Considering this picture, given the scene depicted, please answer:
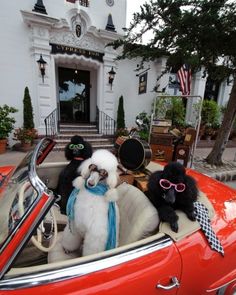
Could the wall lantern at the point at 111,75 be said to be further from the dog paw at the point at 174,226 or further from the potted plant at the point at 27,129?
the dog paw at the point at 174,226

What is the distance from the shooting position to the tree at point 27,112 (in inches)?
262

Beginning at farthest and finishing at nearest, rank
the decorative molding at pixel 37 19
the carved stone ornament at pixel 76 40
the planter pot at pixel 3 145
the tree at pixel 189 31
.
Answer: the carved stone ornament at pixel 76 40 → the planter pot at pixel 3 145 → the decorative molding at pixel 37 19 → the tree at pixel 189 31

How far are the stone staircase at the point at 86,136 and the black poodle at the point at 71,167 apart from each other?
4543 millimetres

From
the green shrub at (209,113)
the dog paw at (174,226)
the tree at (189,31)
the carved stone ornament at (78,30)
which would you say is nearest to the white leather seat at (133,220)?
the dog paw at (174,226)

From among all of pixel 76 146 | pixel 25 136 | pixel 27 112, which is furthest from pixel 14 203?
pixel 27 112

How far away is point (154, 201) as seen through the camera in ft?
4.58

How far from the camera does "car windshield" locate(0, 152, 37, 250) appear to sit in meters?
1.02

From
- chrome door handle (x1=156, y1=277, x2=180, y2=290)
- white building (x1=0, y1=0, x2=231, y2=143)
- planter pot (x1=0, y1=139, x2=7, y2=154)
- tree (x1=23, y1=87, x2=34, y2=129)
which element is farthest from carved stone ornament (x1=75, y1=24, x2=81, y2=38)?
chrome door handle (x1=156, y1=277, x2=180, y2=290)

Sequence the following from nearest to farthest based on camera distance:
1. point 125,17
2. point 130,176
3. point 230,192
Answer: point 230,192
point 130,176
point 125,17

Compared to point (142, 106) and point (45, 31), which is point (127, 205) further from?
point (142, 106)

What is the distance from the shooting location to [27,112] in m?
6.72

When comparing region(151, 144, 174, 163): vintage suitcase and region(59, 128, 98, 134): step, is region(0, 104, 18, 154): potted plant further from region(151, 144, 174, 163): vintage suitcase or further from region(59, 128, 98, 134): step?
region(151, 144, 174, 163): vintage suitcase

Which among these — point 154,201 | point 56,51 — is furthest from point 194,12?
point 56,51

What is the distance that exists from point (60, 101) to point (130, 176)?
720 centimetres
